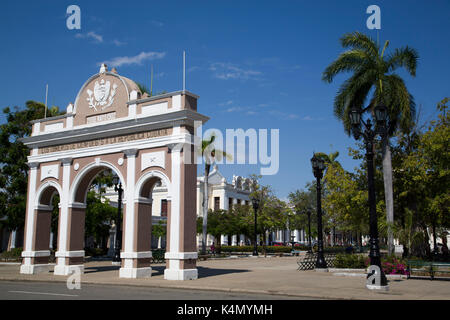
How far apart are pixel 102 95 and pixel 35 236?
854 cm

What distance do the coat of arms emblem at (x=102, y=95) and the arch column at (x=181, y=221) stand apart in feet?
17.1

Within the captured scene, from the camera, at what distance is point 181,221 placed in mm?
18375

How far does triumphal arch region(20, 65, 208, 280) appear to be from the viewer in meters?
18.7

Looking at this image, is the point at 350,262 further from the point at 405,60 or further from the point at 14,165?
the point at 14,165

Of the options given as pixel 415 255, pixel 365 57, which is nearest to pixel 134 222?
pixel 365 57

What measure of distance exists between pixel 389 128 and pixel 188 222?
13.9 m

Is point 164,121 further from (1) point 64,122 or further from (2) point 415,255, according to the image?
(2) point 415,255

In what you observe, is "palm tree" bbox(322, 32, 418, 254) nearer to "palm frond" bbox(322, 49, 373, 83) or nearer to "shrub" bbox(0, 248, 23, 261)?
"palm frond" bbox(322, 49, 373, 83)

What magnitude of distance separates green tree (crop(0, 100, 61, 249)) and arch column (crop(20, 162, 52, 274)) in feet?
36.4

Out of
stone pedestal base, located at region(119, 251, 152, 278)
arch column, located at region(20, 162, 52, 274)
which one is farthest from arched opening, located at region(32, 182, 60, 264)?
stone pedestal base, located at region(119, 251, 152, 278)

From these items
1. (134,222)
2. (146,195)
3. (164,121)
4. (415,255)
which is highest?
(164,121)

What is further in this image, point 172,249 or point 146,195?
point 146,195

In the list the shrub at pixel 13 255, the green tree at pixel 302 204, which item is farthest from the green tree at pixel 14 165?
the green tree at pixel 302 204

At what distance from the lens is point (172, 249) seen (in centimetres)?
1831
